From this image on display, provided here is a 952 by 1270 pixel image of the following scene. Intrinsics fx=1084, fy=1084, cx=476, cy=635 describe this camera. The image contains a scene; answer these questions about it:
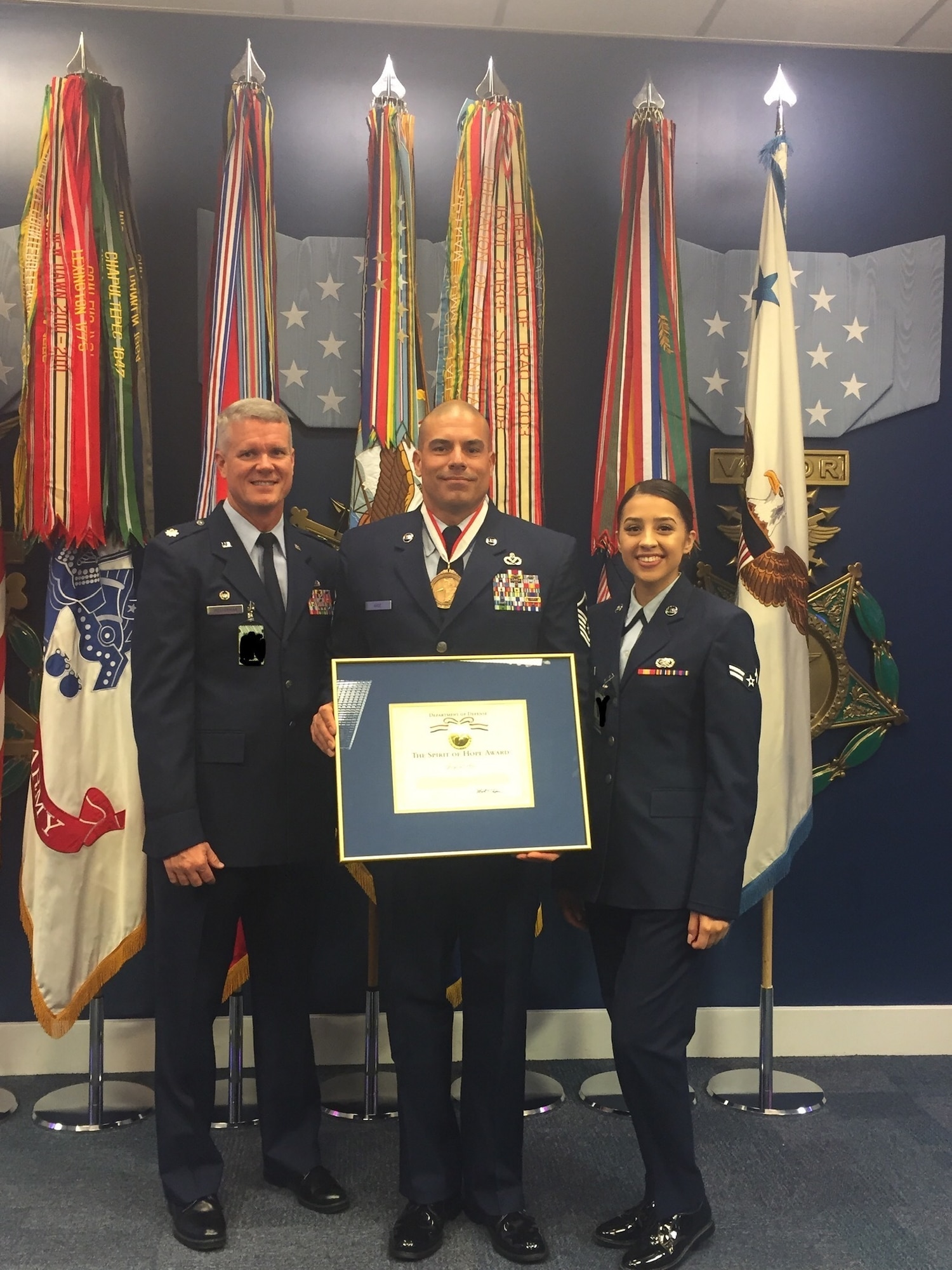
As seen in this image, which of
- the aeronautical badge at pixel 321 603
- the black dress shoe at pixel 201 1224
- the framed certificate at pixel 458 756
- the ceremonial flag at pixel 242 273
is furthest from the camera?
the ceremonial flag at pixel 242 273

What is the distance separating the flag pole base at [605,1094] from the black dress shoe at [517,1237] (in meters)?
0.78

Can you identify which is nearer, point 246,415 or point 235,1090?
point 246,415

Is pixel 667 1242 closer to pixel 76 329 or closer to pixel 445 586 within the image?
pixel 445 586

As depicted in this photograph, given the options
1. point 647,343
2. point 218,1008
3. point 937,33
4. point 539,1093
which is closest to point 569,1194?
point 539,1093

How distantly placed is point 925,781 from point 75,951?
2722mm

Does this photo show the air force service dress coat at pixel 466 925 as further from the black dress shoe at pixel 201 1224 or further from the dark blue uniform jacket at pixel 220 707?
the black dress shoe at pixel 201 1224

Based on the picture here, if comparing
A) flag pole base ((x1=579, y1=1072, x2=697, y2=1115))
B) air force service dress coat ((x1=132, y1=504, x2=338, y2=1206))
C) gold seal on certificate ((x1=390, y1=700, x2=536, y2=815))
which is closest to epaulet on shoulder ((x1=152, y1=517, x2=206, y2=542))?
air force service dress coat ((x1=132, y1=504, x2=338, y2=1206))

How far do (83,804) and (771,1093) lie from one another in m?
2.13

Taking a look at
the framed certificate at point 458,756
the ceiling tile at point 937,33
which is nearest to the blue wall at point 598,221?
the ceiling tile at point 937,33

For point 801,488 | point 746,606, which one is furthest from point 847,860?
point 801,488

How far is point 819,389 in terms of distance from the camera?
3557 millimetres

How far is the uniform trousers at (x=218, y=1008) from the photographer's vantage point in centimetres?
240

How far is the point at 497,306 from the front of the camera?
3.12 m

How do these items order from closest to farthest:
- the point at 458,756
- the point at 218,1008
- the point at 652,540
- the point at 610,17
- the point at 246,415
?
1. the point at 458,756
2. the point at 652,540
3. the point at 246,415
4. the point at 218,1008
5. the point at 610,17
